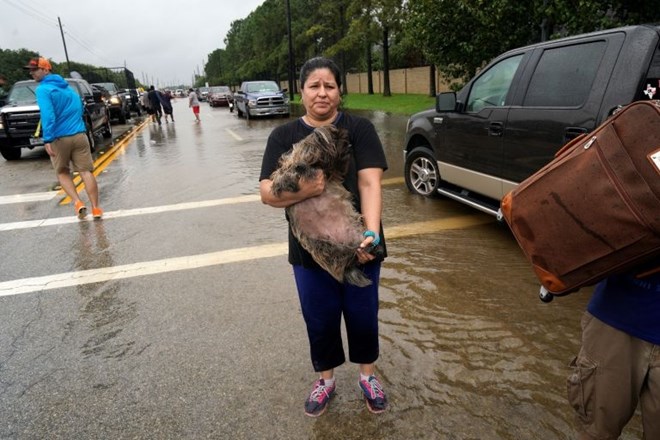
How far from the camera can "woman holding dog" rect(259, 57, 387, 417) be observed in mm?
2174

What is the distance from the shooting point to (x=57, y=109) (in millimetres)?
5891


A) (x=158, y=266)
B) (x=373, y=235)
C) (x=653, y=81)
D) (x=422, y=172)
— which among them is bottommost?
(x=158, y=266)

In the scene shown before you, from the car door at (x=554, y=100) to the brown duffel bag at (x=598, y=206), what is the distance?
2.33m

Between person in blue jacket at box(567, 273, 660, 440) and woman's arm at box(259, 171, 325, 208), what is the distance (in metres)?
1.20

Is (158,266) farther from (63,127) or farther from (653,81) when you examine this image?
(653,81)

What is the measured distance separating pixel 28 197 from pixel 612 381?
8.62 meters

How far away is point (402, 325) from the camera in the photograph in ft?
11.0

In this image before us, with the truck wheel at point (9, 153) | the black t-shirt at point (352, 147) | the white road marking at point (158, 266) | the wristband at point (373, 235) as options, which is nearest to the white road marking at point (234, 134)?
the truck wheel at point (9, 153)

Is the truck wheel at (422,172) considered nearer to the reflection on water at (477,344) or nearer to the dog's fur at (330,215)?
the reflection on water at (477,344)

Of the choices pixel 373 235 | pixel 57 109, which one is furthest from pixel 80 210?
pixel 373 235

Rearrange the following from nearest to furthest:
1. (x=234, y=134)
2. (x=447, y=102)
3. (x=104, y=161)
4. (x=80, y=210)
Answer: (x=447, y=102)
(x=80, y=210)
(x=104, y=161)
(x=234, y=134)

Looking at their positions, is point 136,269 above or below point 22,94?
below

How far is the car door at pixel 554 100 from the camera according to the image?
3.57 metres

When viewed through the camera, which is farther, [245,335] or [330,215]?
[245,335]
